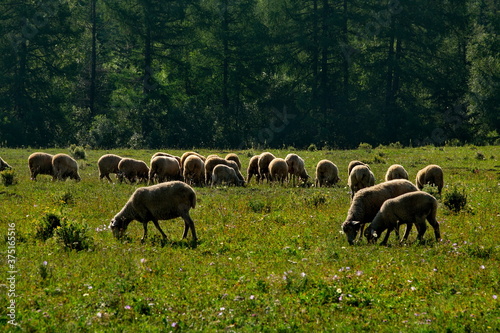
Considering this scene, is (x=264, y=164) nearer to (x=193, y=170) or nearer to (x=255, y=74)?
(x=193, y=170)

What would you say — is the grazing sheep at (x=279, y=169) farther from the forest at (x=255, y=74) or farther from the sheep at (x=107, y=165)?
the forest at (x=255, y=74)

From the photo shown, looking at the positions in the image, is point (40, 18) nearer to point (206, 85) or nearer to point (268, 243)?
point (206, 85)

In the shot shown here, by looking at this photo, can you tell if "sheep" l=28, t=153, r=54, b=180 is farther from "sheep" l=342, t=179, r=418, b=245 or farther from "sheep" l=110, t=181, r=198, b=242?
"sheep" l=342, t=179, r=418, b=245

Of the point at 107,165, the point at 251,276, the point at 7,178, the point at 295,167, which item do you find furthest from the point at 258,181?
the point at 251,276

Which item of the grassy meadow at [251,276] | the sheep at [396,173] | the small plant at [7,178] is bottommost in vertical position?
the grassy meadow at [251,276]

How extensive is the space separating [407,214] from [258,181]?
13.4 metres

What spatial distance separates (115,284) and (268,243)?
4474mm

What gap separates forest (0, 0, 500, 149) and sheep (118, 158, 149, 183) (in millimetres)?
27536

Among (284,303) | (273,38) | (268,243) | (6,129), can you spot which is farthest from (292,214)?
(273,38)

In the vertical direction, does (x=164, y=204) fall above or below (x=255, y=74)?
below

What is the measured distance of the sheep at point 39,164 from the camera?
23.5 meters

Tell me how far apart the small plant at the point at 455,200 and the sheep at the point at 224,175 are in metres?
9.30

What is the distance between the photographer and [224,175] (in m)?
22.7

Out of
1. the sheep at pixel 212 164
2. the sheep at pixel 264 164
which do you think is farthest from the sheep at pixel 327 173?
the sheep at pixel 212 164
